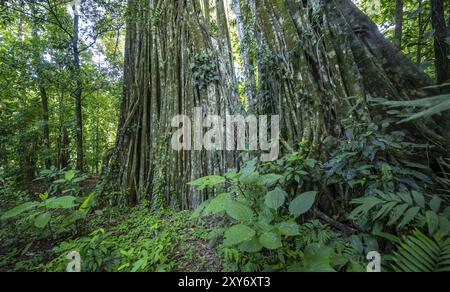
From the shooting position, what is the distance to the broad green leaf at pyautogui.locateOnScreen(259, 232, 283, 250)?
0.94 m

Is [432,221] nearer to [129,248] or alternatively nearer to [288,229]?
[288,229]

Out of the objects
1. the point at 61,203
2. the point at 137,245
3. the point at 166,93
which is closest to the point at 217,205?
the point at 137,245

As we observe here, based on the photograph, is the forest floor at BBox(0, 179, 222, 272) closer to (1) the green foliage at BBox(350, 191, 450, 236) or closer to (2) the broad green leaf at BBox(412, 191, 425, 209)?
(1) the green foliage at BBox(350, 191, 450, 236)

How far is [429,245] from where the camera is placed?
35.6 inches

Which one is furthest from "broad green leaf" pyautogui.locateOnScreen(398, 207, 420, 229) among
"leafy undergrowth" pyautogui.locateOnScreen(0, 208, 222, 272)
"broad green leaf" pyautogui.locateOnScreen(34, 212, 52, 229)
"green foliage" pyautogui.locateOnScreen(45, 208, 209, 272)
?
"broad green leaf" pyautogui.locateOnScreen(34, 212, 52, 229)

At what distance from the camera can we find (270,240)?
96cm

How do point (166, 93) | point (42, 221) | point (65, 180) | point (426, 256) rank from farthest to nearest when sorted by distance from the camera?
point (166, 93) → point (65, 180) → point (42, 221) → point (426, 256)

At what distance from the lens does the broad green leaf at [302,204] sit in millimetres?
1114

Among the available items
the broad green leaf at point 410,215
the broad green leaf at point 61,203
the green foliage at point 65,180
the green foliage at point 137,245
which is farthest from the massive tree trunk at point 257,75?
the broad green leaf at point 61,203

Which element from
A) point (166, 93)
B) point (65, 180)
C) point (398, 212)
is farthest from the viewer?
point (166, 93)

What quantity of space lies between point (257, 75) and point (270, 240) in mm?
2300

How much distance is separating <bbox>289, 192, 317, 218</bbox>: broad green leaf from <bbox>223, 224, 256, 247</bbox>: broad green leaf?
0.90 feet
